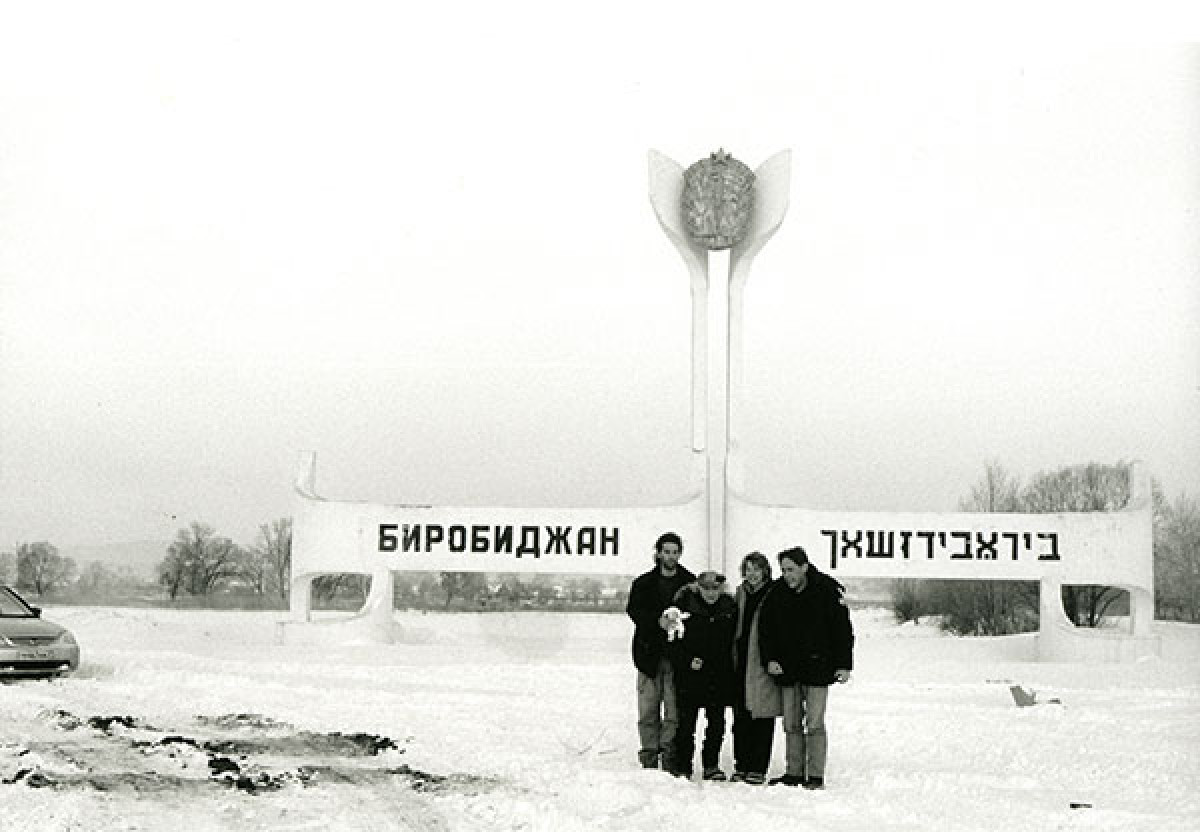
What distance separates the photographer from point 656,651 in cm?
688

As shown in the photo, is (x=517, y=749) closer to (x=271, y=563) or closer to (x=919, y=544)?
(x=919, y=544)

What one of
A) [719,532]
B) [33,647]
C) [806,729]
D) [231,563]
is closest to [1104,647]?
[719,532]

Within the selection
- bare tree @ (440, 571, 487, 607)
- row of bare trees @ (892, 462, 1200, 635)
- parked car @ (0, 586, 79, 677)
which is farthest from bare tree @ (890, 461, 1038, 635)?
parked car @ (0, 586, 79, 677)

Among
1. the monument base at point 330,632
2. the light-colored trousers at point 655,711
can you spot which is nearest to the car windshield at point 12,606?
the monument base at point 330,632

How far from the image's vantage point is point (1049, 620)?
13336 millimetres

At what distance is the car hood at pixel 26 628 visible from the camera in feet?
34.1

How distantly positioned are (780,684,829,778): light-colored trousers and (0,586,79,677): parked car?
6826 mm

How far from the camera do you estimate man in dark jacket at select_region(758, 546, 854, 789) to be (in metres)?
6.40

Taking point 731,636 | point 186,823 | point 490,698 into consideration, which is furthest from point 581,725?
point 186,823

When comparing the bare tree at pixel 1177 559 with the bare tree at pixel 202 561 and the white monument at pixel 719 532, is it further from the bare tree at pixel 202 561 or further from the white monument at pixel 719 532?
the bare tree at pixel 202 561

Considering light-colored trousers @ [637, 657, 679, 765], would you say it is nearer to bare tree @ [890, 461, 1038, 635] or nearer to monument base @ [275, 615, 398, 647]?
monument base @ [275, 615, 398, 647]

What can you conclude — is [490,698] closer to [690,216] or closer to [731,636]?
[731,636]

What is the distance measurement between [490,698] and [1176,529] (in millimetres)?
14556

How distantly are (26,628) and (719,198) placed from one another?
8.18m
